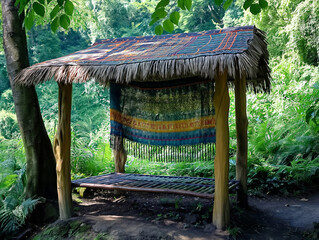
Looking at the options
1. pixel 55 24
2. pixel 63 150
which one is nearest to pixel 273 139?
pixel 63 150

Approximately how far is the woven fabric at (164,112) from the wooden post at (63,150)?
1120 millimetres

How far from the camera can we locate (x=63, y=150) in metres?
4.21

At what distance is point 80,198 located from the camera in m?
5.30

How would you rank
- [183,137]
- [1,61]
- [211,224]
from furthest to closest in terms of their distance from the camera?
[1,61] < [183,137] < [211,224]

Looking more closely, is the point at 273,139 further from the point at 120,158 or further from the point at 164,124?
the point at 120,158

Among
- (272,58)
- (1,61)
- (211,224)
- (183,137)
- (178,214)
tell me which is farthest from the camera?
(1,61)

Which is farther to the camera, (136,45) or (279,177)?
(279,177)

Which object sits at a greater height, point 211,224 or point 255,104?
point 255,104

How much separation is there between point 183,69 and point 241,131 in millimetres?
1530

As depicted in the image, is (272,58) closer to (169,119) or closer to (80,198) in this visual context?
(169,119)

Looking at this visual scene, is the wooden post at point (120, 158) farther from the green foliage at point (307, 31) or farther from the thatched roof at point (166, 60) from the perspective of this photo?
the green foliage at point (307, 31)

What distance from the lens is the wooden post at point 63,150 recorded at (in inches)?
164

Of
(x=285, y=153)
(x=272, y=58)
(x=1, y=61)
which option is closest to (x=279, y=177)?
(x=285, y=153)

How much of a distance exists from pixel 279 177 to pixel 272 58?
6.13 meters
